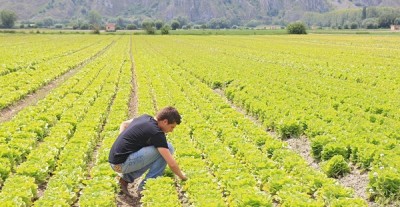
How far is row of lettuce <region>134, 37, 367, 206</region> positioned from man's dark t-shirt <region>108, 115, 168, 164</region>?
2.69 ft

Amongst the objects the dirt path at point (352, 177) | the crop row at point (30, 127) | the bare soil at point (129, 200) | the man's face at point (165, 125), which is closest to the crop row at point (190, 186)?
the bare soil at point (129, 200)

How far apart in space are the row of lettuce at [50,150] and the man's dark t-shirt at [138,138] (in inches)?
24.9

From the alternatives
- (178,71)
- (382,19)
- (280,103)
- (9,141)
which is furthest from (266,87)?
(382,19)

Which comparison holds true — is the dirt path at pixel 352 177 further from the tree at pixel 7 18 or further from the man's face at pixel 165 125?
the tree at pixel 7 18

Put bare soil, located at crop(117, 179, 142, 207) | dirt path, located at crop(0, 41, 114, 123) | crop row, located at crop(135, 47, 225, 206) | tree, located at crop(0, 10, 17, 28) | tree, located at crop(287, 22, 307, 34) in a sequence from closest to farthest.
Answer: crop row, located at crop(135, 47, 225, 206) < bare soil, located at crop(117, 179, 142, 207) < dirt path, located at crop(0, 41, 114, 123) < tree, located at crop(287, 22, 307, 34) < tree, located at crop(0, 10, 17, 28)

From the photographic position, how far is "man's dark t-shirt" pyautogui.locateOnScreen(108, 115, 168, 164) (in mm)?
8602

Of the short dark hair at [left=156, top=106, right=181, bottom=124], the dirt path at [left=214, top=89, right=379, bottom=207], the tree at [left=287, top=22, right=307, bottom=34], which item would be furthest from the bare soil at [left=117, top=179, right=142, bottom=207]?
the tree at [left=287, top=22, right=307, bottom=34]

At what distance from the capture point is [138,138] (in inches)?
345

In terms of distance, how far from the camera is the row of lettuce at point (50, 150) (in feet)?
27.3

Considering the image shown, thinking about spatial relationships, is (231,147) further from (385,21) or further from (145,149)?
(385,21)

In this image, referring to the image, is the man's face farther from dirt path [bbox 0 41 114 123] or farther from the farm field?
dirt path [bbox 0 41 114 123]

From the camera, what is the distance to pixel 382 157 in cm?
952

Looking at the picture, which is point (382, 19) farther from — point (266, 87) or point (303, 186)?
point (303, 186)

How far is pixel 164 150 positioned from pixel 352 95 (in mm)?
11509
